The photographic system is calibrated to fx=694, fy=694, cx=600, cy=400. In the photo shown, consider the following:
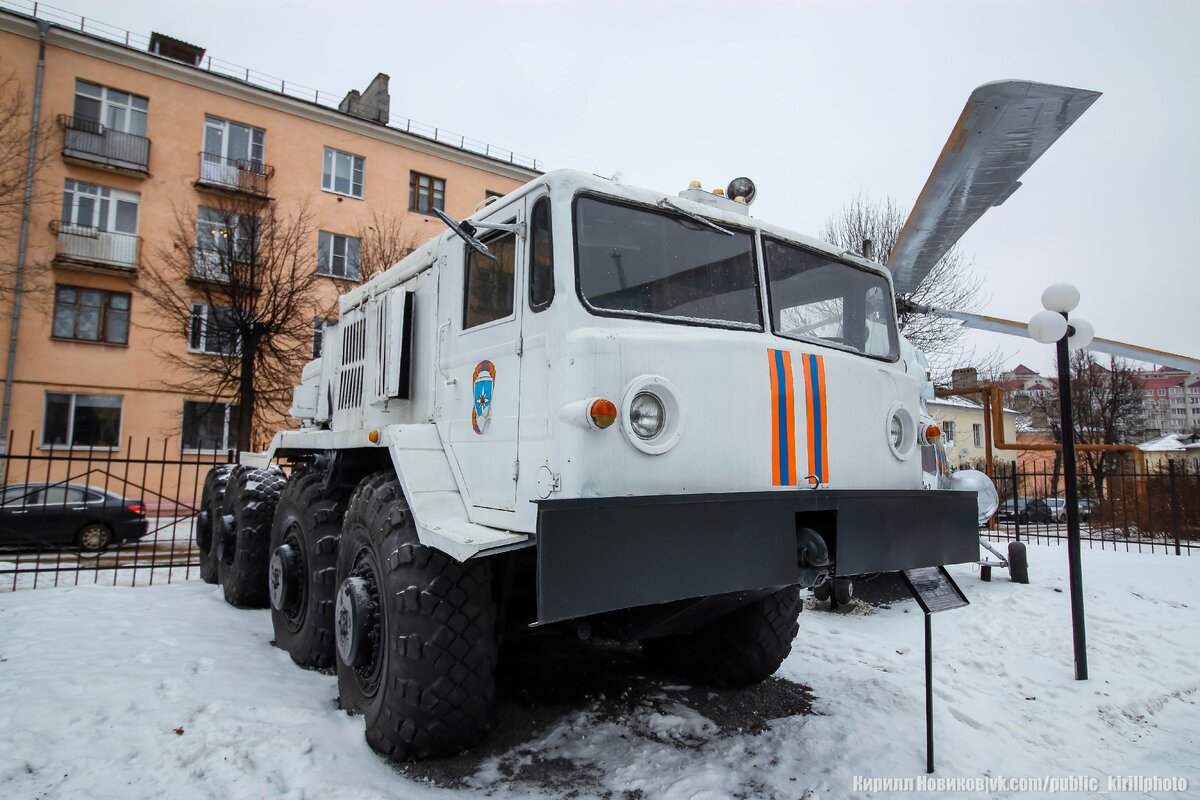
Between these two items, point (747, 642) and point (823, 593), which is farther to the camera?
point (823, 593)

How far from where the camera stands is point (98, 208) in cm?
1836

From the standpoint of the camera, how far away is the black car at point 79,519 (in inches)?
428

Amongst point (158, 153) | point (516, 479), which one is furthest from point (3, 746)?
point (158, 153)

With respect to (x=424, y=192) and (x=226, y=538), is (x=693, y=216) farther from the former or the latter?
(x=424, y=192)

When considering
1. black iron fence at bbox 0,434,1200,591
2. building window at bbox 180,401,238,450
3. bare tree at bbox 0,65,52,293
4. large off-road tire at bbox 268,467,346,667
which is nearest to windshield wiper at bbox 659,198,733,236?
large off-road tire at bbox 268,467,346,667

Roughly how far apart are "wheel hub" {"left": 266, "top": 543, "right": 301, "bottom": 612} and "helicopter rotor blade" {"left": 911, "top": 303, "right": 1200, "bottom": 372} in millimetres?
5610

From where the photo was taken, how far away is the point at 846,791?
3273mm

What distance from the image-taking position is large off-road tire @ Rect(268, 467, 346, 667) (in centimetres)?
453

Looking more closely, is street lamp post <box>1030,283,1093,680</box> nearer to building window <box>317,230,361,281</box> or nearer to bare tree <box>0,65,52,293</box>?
bare tree <box>0,65,52,293</box>

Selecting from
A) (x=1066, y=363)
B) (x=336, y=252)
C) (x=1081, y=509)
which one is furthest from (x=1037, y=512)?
(x=336, y=252)

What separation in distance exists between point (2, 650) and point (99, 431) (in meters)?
16.2

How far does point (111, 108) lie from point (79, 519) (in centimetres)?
1283

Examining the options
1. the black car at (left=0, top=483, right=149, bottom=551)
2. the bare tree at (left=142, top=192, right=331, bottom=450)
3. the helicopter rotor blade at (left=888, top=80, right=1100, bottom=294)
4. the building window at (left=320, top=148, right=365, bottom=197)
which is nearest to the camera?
the helicopter rotor blade at (left=888, top=80, right=1100, bottom=294)

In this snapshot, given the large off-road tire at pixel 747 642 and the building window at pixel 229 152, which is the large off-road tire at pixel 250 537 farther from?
the building window at pixel 229 152
